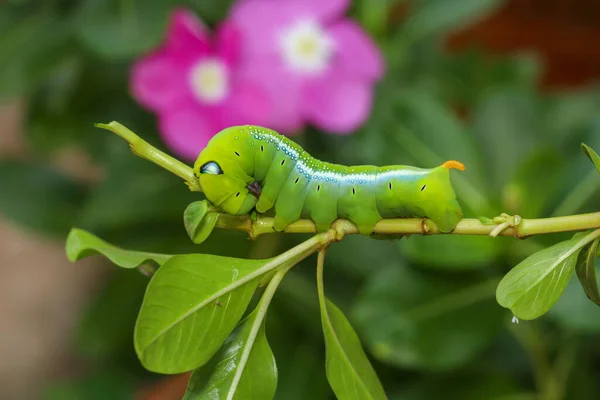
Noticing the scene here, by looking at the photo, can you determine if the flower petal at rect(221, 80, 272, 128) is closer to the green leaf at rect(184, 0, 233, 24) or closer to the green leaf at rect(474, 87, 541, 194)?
the green leaf at rect(184, 0, 233, 24)

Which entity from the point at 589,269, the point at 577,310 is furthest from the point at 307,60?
the point at 589,269

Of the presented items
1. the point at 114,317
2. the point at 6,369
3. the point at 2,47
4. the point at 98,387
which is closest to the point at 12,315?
the point at 6,369

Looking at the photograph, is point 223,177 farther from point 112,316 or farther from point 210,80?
point 112,316

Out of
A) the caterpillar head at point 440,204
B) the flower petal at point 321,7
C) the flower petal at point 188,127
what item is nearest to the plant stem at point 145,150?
the caterpillar head at point 440,204

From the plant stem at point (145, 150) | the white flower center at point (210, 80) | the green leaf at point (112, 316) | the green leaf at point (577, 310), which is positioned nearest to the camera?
the plant stem at point (145, 150)

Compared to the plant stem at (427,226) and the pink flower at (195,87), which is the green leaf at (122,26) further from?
the plant stem at (427,226)

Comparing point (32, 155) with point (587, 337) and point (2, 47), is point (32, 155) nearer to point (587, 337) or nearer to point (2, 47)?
point (2, 47)
